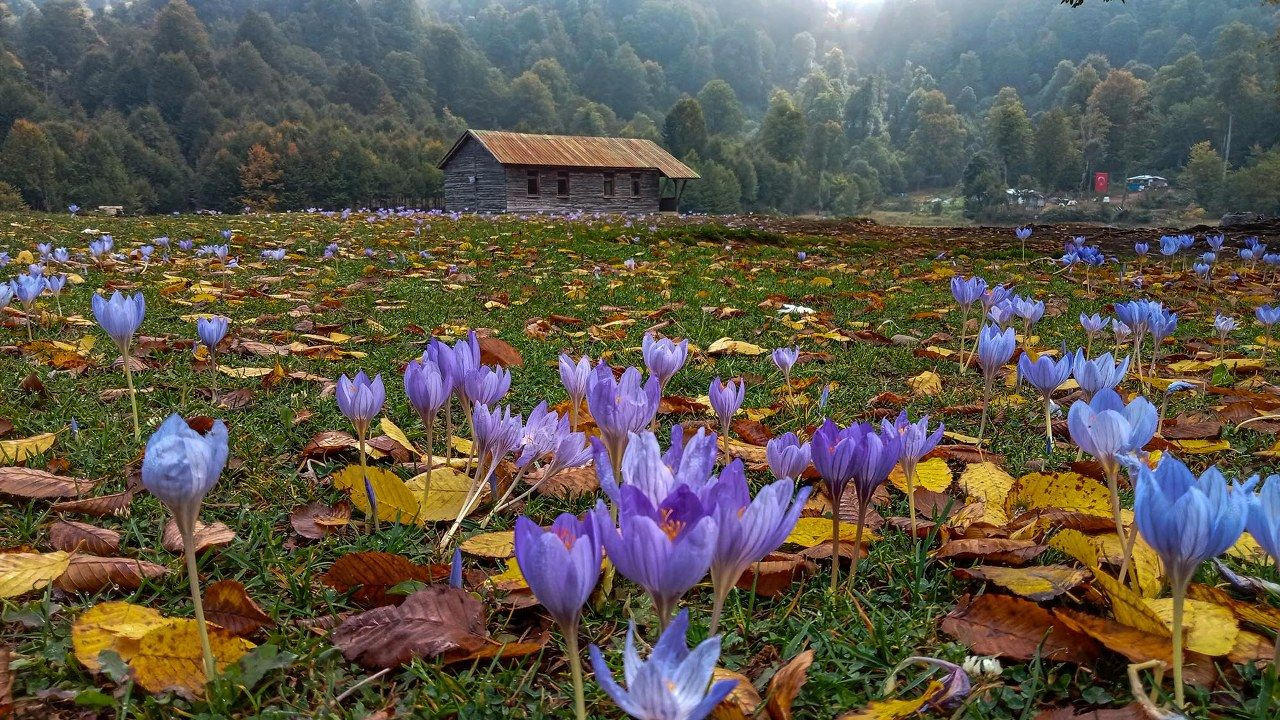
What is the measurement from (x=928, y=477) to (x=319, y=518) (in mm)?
1292

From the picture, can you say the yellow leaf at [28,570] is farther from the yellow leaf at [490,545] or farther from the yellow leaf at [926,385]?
the yellow leaf at [926,385]

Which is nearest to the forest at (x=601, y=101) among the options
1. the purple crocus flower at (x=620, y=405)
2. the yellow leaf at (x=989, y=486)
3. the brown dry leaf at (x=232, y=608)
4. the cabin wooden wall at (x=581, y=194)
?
the cabin wooden wall at (x=581, y=194)

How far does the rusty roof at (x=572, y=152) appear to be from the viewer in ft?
106

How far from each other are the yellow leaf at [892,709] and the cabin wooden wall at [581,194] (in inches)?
1338

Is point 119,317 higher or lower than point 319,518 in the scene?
higher

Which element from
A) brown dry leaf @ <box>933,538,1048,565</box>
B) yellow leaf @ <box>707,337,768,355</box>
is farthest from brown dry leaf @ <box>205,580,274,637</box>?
yellow leaf @ <box>707,337,768,355</box>

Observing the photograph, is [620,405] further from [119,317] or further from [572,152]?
[572,152]

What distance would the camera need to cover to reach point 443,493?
1470 mm

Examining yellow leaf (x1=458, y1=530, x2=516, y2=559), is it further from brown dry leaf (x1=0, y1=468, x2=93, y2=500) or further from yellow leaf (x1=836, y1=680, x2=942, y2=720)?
brown dry leaf (x1=0, y1=468, x2=93, y2=500)

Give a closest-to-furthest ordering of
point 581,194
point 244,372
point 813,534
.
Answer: point 813,534
point 244,372
point 581,194

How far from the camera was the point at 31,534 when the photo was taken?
53.0 inches

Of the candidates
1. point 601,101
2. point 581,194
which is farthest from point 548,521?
point 601,101

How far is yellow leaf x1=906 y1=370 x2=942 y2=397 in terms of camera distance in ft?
8.50

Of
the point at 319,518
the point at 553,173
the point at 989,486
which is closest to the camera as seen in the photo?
the point at 319,518
